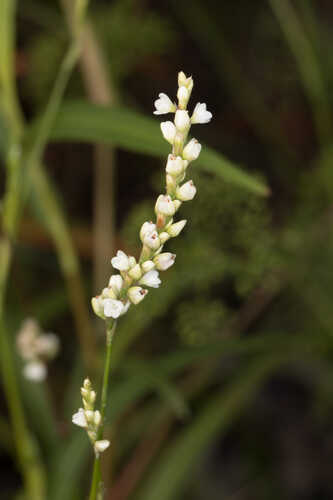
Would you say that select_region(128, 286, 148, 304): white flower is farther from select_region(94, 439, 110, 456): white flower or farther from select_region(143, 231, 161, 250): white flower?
Result: select_region(94, 439, 110, 456): white flower

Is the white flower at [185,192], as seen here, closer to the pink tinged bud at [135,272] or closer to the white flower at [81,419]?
the pink tinged bud at [135,272]

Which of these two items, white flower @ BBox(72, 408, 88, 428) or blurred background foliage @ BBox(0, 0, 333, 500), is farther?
blurred background foliage @ BBox(0, 0, 333, 500)

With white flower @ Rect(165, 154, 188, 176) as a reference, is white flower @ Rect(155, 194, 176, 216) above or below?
below

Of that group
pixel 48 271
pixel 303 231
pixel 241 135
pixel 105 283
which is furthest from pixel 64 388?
pixel 241 135

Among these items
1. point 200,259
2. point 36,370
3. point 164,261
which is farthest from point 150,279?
point 200,259

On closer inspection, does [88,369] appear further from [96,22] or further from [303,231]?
[96,22]

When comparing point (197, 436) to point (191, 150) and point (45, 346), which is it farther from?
point (191, 150)

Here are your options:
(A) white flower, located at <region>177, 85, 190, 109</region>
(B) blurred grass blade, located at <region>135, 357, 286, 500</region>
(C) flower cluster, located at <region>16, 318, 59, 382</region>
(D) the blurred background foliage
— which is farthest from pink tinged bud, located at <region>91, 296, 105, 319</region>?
(B) blurred grass blade, located at <region>135, 357, 286, 500</region>

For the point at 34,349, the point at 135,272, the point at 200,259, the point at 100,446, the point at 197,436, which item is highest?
the point at 200,259
